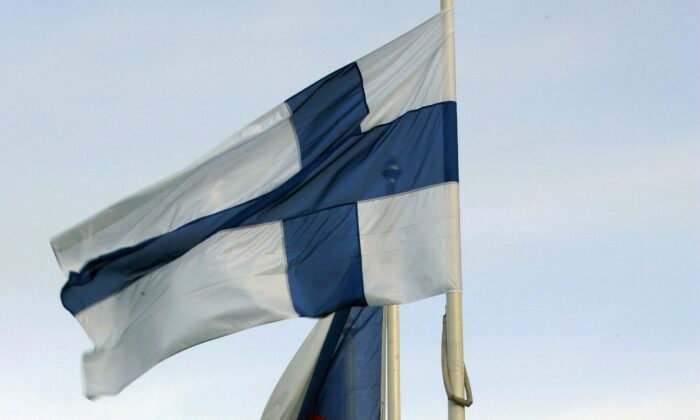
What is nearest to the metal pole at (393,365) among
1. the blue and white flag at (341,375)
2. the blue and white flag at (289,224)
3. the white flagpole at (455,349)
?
the blue and white flag at (341,375)

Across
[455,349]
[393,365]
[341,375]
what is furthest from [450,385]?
[341,375]

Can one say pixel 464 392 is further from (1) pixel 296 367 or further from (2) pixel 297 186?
(1) pixel 296 367

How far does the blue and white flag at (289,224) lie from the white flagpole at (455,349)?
1.52 feet

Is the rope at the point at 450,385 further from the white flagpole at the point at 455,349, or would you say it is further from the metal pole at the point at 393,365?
the metal pole at the point at 393,365

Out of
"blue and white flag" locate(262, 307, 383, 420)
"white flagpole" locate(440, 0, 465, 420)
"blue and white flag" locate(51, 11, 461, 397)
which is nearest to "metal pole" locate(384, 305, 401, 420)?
"blue and white flag" locate(262, 307, 383, 420)

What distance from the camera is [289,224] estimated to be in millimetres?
13047

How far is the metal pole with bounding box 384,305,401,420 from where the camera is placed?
14781 millimetres

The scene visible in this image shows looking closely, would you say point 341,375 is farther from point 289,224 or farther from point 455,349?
point 455,349

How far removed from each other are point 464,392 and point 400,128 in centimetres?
274

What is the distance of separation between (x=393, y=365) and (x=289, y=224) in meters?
2.84

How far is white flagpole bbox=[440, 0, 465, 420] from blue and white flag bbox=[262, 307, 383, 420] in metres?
4.96

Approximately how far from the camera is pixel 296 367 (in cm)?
1712

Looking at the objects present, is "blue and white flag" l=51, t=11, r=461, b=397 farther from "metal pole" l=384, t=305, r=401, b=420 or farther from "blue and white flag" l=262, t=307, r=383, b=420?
"blue and white flag" l=262, t=307, r=383, b=420

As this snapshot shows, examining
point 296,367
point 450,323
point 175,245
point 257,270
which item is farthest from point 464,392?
point 296,367
